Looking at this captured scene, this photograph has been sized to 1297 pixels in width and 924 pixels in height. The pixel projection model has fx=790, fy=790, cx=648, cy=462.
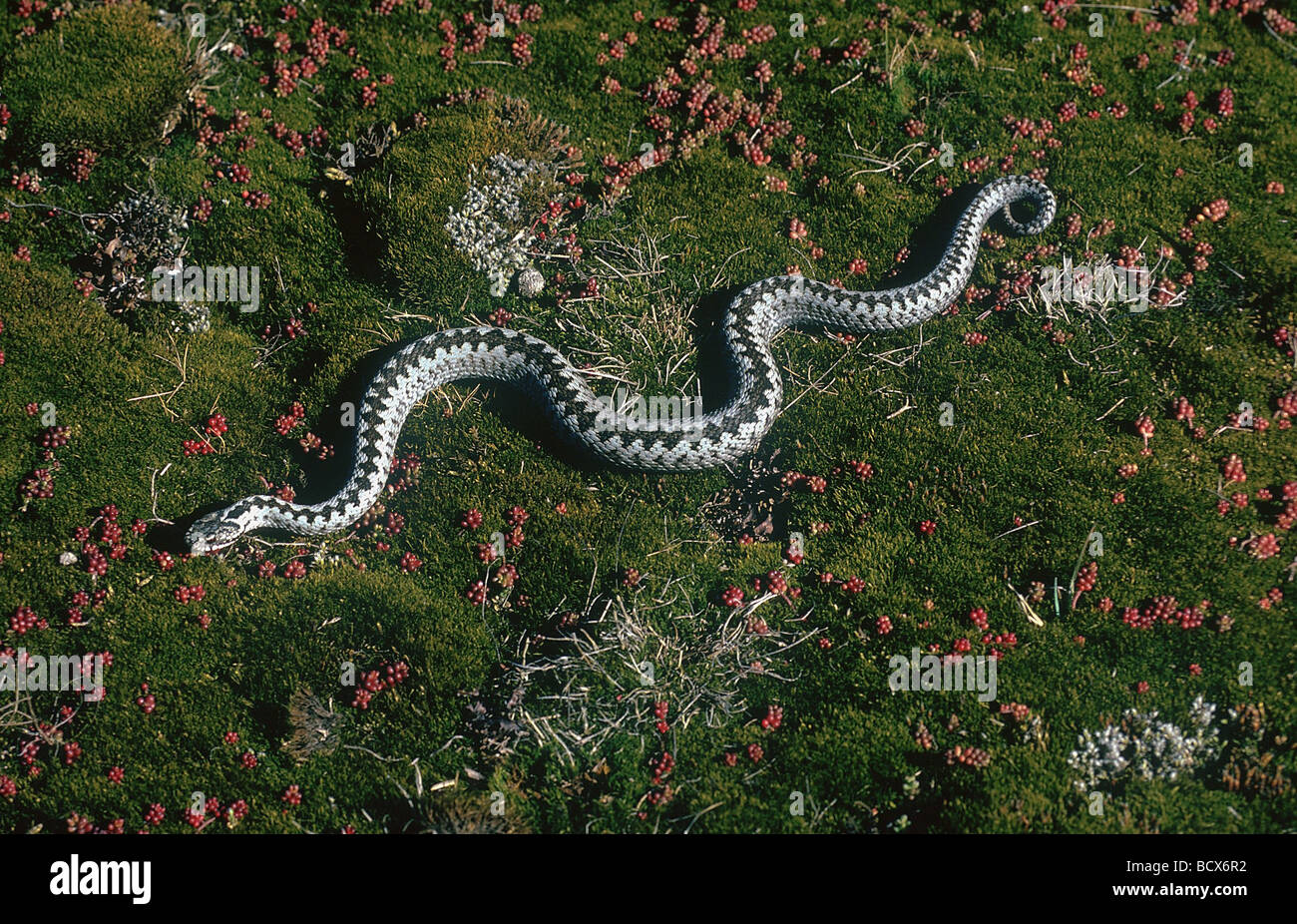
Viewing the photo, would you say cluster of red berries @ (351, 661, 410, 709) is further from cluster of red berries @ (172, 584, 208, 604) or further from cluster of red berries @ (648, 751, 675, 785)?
cluster of red berries @ (648, 751, 675, 785)

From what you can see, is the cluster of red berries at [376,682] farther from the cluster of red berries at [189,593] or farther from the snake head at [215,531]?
the snake head at [215,531]

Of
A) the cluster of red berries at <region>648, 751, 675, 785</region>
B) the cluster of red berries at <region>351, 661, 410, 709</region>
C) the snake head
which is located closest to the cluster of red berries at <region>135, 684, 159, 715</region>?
the snake head

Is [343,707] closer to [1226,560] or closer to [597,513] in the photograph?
[597,513]

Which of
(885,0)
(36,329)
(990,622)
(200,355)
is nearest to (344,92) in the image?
(200,355)

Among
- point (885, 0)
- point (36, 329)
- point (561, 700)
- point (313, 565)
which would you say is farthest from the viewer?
point (885, 0)

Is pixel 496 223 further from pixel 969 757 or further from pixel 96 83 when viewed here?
pixel 969 757

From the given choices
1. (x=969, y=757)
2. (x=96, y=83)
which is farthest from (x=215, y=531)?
(x=969, y=757)

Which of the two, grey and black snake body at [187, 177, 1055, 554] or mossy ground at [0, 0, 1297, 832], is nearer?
mossy ground at [0, 0, 1297, 832]
